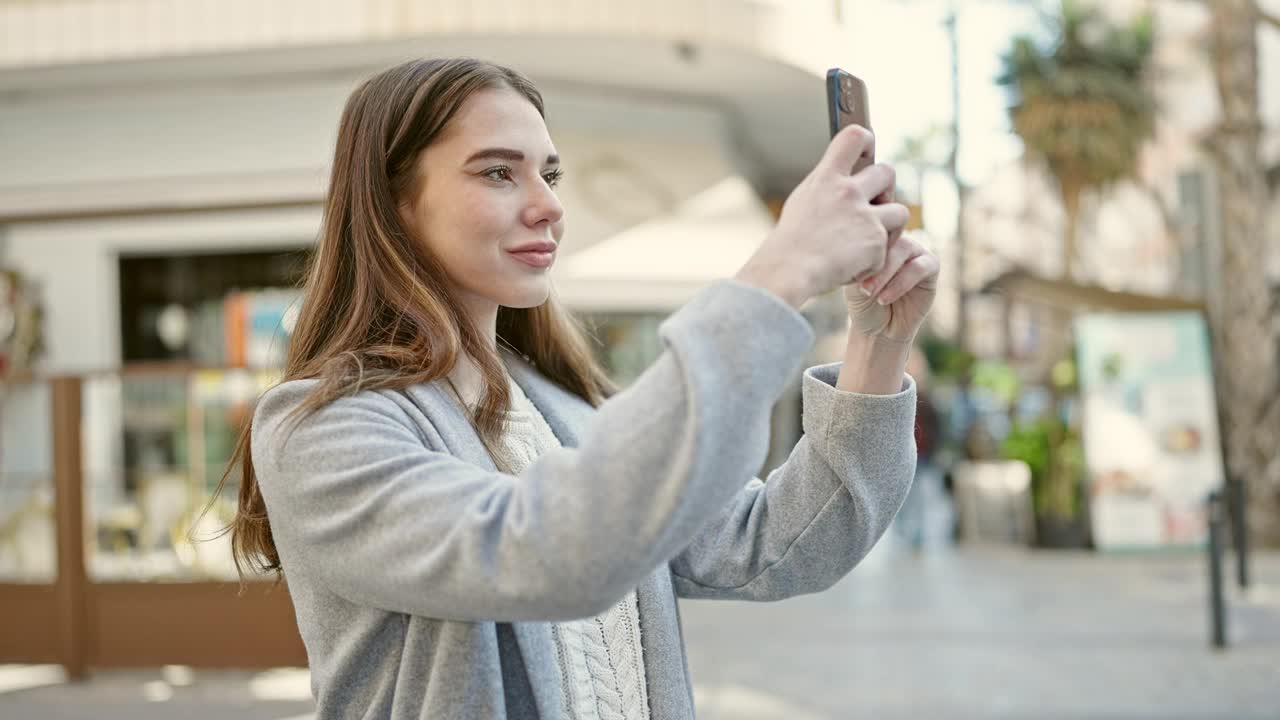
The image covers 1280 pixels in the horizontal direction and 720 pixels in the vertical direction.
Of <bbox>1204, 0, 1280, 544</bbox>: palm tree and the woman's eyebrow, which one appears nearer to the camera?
the woman's eyebrow

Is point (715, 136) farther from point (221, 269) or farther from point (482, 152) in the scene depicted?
point (482, 152)

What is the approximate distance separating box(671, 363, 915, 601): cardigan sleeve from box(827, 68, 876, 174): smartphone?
33cm

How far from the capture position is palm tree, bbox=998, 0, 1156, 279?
73.4 feet

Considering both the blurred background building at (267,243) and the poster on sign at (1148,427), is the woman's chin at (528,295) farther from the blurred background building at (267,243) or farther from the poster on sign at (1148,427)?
the poster on sign at (1148,427)

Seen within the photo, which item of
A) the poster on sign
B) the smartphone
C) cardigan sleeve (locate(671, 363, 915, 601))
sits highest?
the smartphone

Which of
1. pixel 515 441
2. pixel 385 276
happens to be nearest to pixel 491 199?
pixel 385 276

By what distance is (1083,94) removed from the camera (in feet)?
73.8

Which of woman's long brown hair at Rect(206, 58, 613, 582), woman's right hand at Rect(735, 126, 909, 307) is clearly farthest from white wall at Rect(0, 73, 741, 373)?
woman's right hand at Rect(735, 126, 909, 307)

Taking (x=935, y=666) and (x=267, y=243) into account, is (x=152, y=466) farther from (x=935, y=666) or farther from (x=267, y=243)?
(x=935, y=666)

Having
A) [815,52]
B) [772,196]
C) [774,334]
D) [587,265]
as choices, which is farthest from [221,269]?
[774,334]

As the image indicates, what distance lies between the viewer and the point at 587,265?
1007cm

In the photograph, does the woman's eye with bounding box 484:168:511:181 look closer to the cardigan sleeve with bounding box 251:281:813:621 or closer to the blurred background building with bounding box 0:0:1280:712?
the cardigan sleeve with bounding box 251:281:813:621

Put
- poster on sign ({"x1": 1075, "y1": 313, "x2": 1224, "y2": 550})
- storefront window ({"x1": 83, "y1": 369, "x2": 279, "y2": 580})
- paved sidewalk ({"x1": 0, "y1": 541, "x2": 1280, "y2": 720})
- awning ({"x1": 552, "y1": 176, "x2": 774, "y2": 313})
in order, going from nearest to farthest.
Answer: paved sidewalk ({"x1": 0, "y1": 541, "x2": 1280, "y2": 720})
storefront window ({"x1": 83, "y1": 369, "x2": 279, "y2": 580})
awning ({"x1": 552, "y1": 176, "x2": 774, "y2": 313})
poster on sign ({"x1": 1075, "y1": 313, "x2": 1224, "y2": 550})

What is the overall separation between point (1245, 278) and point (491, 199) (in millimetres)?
11741
